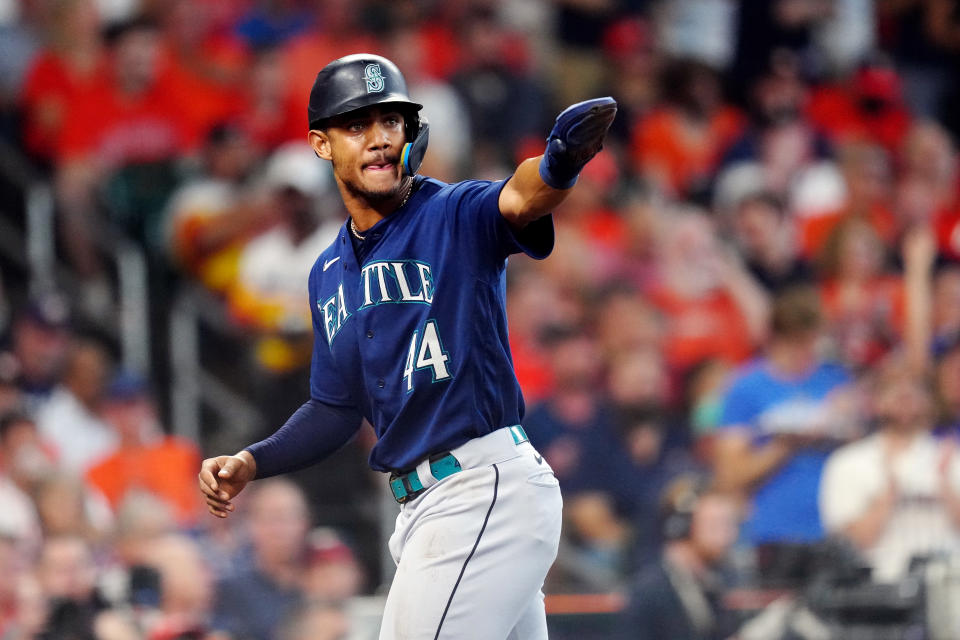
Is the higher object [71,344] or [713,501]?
[71,344]

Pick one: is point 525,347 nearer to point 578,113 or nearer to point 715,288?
point 715,288

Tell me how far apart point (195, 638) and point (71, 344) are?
2654 mm

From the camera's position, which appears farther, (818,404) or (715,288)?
(715,288)

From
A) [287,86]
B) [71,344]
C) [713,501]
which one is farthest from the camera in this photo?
[287,86]

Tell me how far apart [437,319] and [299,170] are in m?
5.06

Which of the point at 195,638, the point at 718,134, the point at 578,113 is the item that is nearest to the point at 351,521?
the point at 195,638

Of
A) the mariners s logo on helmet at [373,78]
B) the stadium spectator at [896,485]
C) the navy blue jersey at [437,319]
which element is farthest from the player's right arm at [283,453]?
the stadium spectator at [896,485]

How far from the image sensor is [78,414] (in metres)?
7.55

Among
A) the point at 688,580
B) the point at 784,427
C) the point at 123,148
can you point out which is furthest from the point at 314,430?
the point at 123,148

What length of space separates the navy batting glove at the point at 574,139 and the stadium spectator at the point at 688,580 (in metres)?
3.26

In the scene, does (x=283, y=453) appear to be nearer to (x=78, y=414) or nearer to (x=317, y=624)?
(x=317, y=624)

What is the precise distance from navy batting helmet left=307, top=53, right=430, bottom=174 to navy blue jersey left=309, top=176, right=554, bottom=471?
0.14 m

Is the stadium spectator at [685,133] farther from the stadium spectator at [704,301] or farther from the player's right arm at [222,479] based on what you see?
the player's right arm at [222,479]

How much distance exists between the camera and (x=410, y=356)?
3369mm
